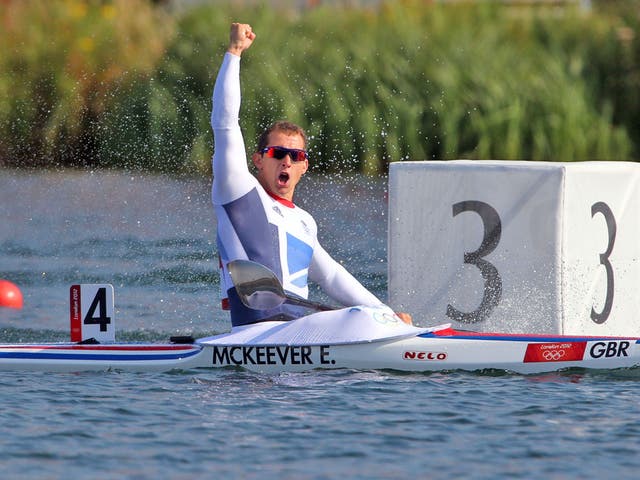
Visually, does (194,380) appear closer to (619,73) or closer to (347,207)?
(347,207)

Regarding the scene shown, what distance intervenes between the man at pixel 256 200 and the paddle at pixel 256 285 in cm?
6

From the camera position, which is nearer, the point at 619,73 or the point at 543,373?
the point at 543,373

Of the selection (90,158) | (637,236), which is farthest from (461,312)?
(90,158)

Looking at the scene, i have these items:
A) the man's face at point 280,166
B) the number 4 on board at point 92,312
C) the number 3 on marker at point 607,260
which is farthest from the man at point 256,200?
the number 3 on marker at point 607,260

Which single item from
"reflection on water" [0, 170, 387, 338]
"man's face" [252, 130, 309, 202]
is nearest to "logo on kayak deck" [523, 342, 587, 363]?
"man's face" [252, 130, 309, 202]

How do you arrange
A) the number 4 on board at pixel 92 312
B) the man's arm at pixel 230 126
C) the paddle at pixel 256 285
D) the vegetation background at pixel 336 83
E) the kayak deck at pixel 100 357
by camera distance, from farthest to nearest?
1. the vegetation background at pixel 336 83
2. the number 4 on board at pixel 92 312
3. the kayak deck at pixel 100 357
4. the paddle at pixel 256 285
5. the man's arm at pixel 230 126

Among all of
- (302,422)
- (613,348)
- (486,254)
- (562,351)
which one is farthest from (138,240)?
(302,422)

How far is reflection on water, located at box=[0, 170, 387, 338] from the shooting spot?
11344mm

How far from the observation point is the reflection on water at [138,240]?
37.2 ft

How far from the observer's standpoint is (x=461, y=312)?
8.81 m

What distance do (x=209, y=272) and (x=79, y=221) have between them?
14.0 feet

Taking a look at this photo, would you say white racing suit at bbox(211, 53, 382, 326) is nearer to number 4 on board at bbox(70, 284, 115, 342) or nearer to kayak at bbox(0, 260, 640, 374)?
kayak at bbox(0, 260, 640, 374)

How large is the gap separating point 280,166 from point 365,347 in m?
1.16

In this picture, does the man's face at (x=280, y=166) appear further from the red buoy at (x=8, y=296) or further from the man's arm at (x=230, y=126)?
the red buoy at (x=8, y=296)
